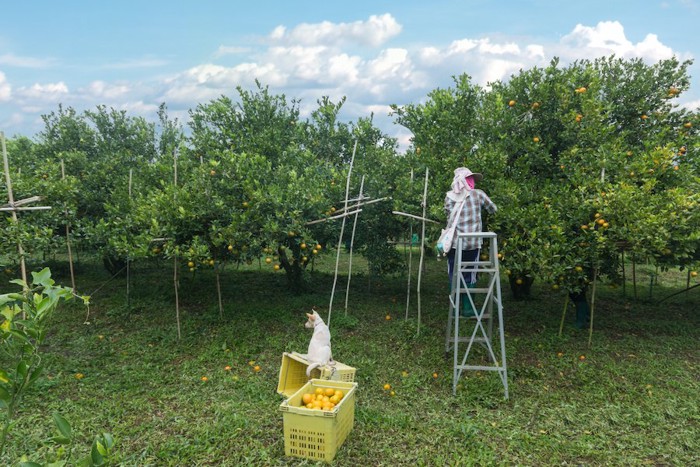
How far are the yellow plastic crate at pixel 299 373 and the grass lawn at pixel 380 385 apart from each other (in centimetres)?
23

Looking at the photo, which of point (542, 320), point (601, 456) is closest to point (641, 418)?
point (601, 456)

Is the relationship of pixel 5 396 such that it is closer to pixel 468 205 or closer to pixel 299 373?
pixel 299 373

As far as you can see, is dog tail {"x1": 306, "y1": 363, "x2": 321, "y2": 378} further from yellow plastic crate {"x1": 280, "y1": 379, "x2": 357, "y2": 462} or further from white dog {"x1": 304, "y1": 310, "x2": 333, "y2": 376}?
yellow plastic crate {"x1": 280, "y1": 379, "x2": 357, "y2": 462}

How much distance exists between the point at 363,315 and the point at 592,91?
514 cm

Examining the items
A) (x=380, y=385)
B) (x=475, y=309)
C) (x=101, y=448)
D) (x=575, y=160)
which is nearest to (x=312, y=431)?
(x=380, y=385)

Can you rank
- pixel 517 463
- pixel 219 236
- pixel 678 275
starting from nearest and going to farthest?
pixel 517 463 → pixel 219 236 → pixel 678 275

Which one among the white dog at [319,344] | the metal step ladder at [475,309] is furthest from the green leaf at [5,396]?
the metal step ladder at [475,309]

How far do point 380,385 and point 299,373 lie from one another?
3.31 feet

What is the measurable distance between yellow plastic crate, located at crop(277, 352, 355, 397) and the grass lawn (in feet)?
0.75

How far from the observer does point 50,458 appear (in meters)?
4.15

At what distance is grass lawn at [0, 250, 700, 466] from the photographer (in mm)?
4355

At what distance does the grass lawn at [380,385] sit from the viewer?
4.36 metres

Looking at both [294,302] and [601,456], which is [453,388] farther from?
[294,302]

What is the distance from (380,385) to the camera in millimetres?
5715
